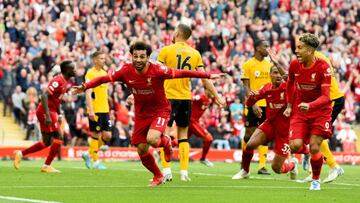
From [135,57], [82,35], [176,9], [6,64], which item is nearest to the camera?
[135,57]

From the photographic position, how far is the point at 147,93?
1834cm

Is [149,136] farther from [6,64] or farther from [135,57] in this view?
[6,64]

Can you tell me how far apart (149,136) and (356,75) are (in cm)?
2252

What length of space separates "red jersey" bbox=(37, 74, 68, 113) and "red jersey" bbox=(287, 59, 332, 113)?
667 cm

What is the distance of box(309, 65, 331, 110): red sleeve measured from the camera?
56.7ft

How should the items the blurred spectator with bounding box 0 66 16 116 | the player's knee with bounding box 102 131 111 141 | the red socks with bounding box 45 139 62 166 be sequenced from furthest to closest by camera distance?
the blurred spectator with bounding box 0 66 16 116 < the player's knee with bounding box 102 131 111 141 < the red socks with bounding box 45 139 62 166

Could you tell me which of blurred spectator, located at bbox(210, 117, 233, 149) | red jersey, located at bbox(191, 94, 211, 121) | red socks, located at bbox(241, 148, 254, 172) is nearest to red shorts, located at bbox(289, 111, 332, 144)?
red socks, located at bbox(241, 148, 254, 172)

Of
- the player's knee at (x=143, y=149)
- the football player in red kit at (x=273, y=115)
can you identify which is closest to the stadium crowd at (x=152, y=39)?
the football player in red kit at (x=273, y=115)

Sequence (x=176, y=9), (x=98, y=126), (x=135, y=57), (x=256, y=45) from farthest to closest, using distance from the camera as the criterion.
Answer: (x=176, y=9) → (x=98, y=126) → (x=256, y=45) → (x=135, y=57)

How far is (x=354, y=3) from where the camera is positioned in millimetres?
47250

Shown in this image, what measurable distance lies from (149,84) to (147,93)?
19 cm

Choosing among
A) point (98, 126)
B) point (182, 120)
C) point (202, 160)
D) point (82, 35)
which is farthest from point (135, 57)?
point (82, 35)

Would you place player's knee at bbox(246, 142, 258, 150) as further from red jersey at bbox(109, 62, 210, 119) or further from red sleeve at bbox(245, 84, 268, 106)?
red jersey at bbox(109, 62, 210, 119)

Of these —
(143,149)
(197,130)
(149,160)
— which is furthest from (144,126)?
(197,130)
